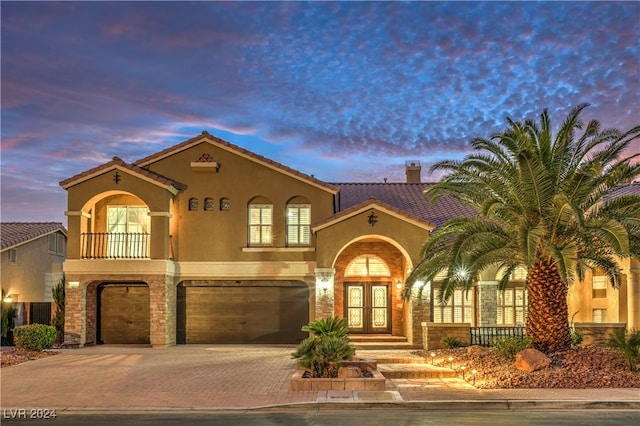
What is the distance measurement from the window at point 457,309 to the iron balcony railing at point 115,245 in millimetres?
10757

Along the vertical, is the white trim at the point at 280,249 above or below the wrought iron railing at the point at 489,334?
above

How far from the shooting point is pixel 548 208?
17422 mm

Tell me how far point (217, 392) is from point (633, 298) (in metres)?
15.2

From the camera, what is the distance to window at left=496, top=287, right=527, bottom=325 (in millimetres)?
25609

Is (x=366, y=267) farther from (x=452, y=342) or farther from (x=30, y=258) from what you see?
(x=30, y=258)

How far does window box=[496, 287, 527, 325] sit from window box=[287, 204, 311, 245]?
293 inches

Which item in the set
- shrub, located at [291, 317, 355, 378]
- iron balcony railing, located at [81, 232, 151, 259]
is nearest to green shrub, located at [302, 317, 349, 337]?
shrub, located at [291, 317, 355, 378]

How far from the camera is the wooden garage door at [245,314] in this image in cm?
2595

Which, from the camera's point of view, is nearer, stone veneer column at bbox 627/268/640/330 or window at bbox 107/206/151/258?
stone veneer column at bbox 627/268/640/330

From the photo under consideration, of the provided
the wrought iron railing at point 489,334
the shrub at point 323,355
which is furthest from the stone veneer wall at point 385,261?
the shrub at point 323,355

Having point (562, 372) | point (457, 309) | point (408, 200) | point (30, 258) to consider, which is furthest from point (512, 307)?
point (30, 258)

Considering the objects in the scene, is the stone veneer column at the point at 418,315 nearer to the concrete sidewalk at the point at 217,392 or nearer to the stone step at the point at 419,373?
the concrete sidewalk at the point at 217,392

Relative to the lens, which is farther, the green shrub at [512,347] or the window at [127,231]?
the window at [127,231]

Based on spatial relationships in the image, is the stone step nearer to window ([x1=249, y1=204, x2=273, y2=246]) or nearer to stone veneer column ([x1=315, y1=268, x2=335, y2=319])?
stone veneer column ([x1=315, y1=268, x2=335, y2=319])
